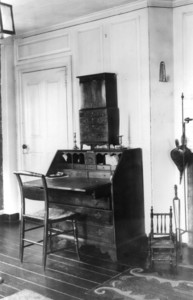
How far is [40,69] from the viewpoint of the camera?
6.29 m

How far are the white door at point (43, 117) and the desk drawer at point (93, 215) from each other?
4.76 ft

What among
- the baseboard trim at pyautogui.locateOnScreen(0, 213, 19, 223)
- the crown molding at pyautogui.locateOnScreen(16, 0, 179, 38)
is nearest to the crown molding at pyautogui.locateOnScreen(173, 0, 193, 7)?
the crown molding at pyautogui.locateOnScreen(16, 0, 179, 38)

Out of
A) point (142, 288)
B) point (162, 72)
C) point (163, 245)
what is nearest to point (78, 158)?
point (162, 72)

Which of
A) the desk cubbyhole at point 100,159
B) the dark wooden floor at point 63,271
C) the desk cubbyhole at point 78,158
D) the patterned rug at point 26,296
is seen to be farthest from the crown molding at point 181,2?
the patterned rug at point 26,296

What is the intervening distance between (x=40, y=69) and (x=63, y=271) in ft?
10.7

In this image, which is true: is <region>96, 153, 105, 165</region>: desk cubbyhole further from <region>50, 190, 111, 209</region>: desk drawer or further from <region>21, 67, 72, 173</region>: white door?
<region>21, 67, 72, 173</region>: white door

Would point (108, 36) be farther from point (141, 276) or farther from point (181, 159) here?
point (141, 276)

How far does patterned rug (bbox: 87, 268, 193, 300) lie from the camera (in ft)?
11.7

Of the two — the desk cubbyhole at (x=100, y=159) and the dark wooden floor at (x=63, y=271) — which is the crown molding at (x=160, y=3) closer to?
the desk cubbyhole at (x=100, y=159)

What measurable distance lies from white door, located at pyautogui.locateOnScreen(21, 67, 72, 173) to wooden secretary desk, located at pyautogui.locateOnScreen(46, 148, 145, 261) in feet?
3.01

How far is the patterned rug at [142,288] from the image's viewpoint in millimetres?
3572

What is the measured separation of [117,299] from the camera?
11.6ft

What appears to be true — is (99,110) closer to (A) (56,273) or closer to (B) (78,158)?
(B) (78,158)

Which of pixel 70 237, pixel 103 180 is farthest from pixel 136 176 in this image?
pixel 70 237
